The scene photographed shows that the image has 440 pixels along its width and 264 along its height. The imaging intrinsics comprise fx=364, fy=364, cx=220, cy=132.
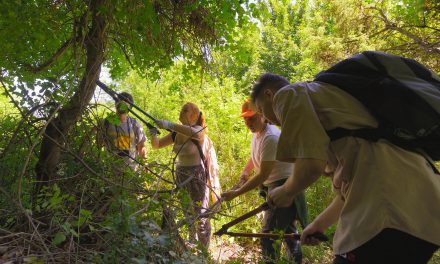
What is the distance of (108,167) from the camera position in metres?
2.28

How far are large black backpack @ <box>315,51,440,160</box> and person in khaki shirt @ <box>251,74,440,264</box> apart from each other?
1.1 inches

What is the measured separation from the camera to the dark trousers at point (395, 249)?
1.21m

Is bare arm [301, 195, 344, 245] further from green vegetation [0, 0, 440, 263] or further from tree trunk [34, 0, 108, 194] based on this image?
tree trunk [34, 0, 108, 194]

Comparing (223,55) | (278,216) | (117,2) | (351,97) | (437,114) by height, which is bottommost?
(278,216)

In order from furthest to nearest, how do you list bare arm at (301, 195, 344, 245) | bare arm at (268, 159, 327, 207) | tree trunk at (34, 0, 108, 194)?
tree trunk at (34, 0, 108, 194)
bare arm at (301, 195, 344, 245)
bare arm at (268, 159, 327, 207)

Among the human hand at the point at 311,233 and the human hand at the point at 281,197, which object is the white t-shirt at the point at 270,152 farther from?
the human hand at the point at 281,197

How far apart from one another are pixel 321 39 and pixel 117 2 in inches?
293

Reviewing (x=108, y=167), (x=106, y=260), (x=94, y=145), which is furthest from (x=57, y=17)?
(x=106, y=260)

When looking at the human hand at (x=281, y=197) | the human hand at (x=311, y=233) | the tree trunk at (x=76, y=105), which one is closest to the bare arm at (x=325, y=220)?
the human hand at (x=311, y=233)

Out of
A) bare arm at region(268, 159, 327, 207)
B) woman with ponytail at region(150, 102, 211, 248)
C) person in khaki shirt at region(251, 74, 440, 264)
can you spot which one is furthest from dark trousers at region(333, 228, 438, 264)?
woman with ponytail at region(150, 102, 211, 248)

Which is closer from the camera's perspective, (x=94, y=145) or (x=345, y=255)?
(x=345, y=255)

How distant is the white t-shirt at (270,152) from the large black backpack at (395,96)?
1.57m

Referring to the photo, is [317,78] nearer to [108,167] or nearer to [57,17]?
[108,167]

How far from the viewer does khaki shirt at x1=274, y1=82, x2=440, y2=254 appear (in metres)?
1.21
